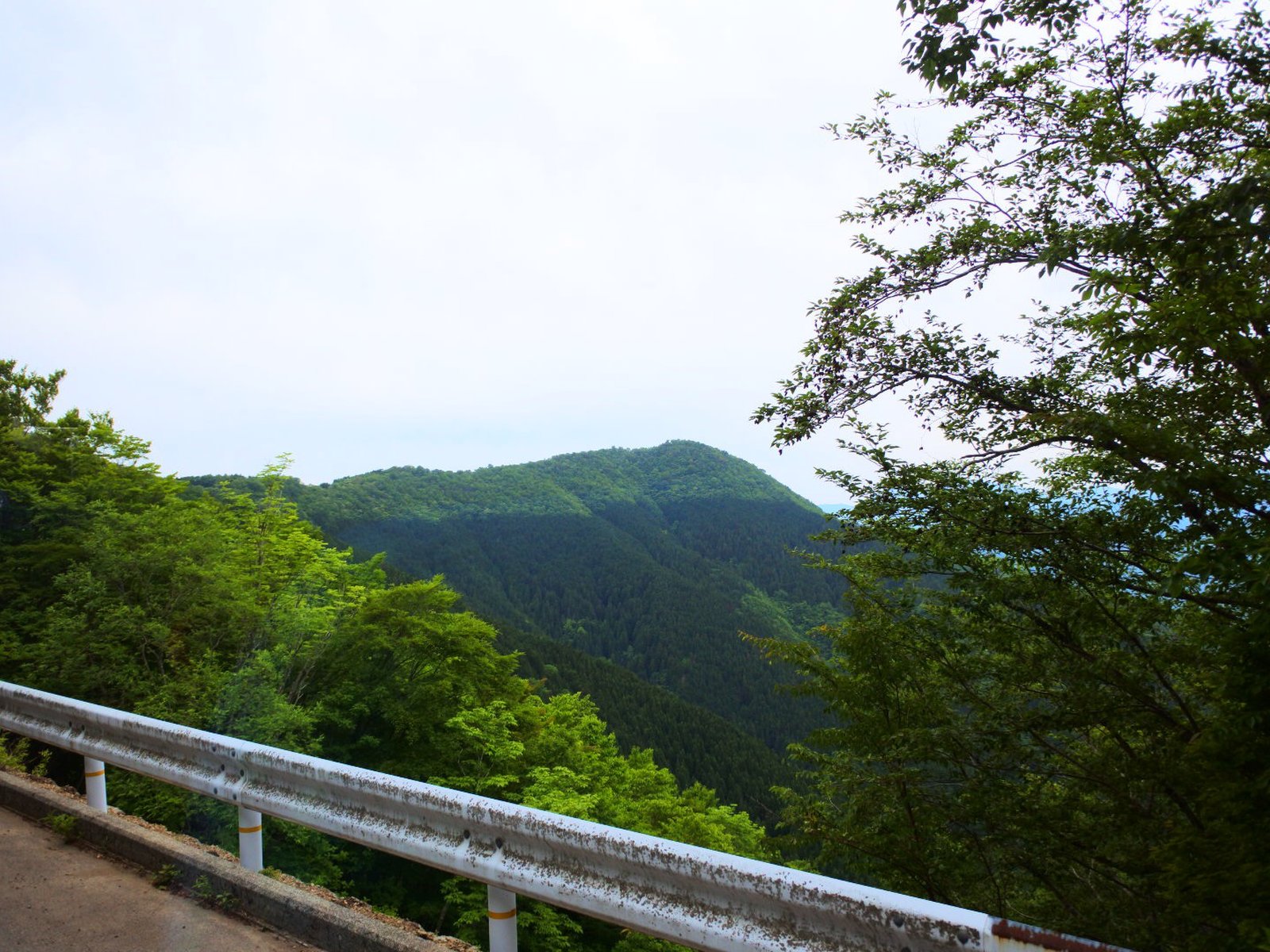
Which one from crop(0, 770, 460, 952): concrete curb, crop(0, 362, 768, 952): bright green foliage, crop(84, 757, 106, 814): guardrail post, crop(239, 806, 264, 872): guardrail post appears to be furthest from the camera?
crop(0, 362, 768, 952): bright green foliage

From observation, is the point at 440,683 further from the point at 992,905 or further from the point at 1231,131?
the point at 1231,131

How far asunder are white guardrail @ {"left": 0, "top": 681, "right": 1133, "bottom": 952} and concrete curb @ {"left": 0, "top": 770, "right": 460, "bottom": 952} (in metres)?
0.19

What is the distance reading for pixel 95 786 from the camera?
358cm

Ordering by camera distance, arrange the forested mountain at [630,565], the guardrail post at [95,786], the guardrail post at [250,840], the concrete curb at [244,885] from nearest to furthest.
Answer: the concrete curb at [244,885] → the guardrail post at [250,840] → the guardrail post at [95,786] → the forested mountain at [630,565]

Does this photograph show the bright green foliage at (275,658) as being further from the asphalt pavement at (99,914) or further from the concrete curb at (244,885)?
the asphalt pavement at (99,914)

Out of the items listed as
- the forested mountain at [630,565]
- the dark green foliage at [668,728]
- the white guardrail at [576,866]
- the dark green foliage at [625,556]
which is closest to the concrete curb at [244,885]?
the white guardrail at [576,866]

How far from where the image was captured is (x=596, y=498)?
17725 centimetres

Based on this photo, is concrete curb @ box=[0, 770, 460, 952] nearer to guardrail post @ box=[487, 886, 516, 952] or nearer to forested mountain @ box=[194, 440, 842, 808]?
guardrail post @ box=[487, 886, 516, 952]

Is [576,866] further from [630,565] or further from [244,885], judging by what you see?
[630,565]

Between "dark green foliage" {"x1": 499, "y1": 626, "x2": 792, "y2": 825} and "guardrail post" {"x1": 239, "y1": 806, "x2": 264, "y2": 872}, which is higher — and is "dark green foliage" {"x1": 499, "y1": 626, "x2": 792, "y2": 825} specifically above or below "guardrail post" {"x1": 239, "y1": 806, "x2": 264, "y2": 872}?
below

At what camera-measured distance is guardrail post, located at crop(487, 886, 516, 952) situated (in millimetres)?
2254

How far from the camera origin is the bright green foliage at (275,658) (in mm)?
9070

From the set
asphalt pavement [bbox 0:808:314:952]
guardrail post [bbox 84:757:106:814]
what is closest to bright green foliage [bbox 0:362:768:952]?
guardrail post [bbox 84:757:106:814]

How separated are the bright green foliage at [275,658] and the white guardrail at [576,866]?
3.00 meters
